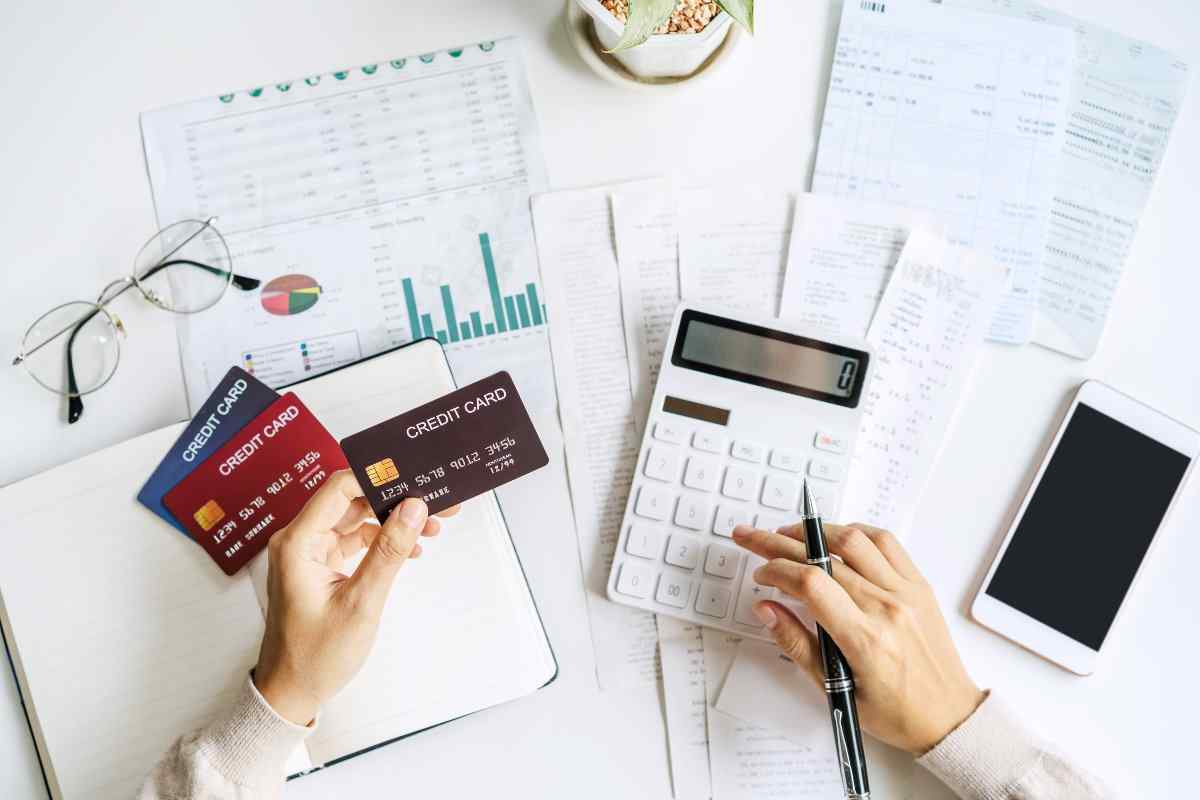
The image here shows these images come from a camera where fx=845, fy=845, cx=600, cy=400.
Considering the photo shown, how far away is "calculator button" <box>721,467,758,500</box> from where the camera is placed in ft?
2.89

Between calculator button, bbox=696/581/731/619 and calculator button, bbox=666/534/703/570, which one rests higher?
calculator button, bbox=666/534/703/570

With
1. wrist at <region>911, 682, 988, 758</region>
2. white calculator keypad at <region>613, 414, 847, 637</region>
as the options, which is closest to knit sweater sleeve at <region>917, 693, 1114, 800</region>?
wrist at <region>911, 682, 988, 758</region>

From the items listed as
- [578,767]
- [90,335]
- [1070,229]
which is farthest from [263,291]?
[1070,229]

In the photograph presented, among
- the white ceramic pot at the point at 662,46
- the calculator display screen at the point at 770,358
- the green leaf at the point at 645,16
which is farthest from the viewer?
the calculator display screen at the point at 770,358

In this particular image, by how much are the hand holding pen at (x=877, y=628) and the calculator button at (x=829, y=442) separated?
8cm

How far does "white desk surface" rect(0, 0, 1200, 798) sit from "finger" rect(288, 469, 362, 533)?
223mm

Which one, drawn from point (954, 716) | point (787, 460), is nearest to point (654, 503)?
point (787, 460)

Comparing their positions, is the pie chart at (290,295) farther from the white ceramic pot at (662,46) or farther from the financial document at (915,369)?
the financial document at (915,369)

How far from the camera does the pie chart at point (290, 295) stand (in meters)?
0.93

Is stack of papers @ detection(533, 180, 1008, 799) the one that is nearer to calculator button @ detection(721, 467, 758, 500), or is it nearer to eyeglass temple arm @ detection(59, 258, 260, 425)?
calculator button @ detection(721, 467, 758, 500)

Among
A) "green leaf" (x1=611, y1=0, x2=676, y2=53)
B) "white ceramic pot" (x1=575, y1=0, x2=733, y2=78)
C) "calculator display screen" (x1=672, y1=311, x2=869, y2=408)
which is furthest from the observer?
"calculator display screen" (x1=672, y1=311, x2=869, y2=408)

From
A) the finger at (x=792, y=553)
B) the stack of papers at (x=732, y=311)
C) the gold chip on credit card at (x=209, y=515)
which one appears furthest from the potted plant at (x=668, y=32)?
the gold chip on credit card at (x=209, y=515)

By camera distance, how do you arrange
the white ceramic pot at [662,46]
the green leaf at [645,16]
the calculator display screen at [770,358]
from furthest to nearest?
the calculator display screen at [770,358]
the white ceramic pot at [662,46]
the green leaf at [645,16]

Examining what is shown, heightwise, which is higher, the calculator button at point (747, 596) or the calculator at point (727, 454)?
the calculator at point (727, 454)
